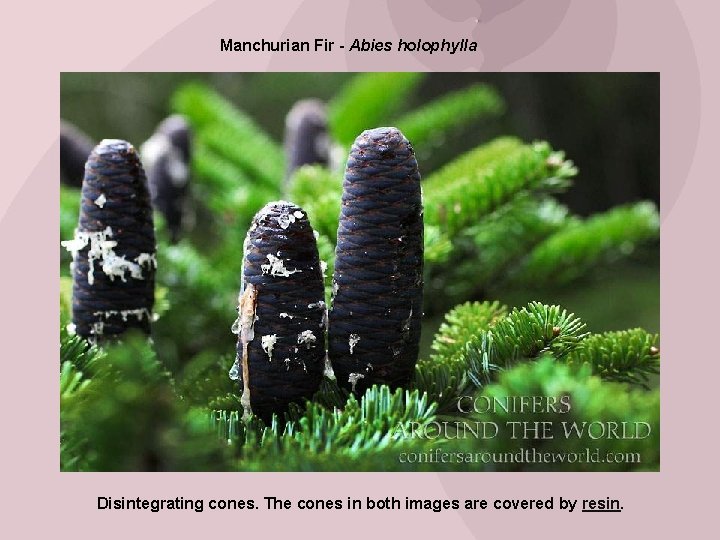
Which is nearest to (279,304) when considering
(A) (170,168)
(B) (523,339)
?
(B) (523,339)

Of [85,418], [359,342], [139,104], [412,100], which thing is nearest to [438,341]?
[359,342]

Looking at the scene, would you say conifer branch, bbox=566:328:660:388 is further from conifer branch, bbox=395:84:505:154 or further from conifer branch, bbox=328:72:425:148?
conifer branch, bbox=328:72:425:148

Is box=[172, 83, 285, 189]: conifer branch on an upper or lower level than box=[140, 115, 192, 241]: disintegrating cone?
upper

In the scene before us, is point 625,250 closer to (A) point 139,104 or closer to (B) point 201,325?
(B) point 201,325

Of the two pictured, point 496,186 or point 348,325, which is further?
point 496,186

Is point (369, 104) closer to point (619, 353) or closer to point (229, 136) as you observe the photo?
point (229, 136)

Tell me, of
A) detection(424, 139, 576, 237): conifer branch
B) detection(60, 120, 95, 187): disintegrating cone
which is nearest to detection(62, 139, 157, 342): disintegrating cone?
detection(424, 139, 576, 237): conifer branch
